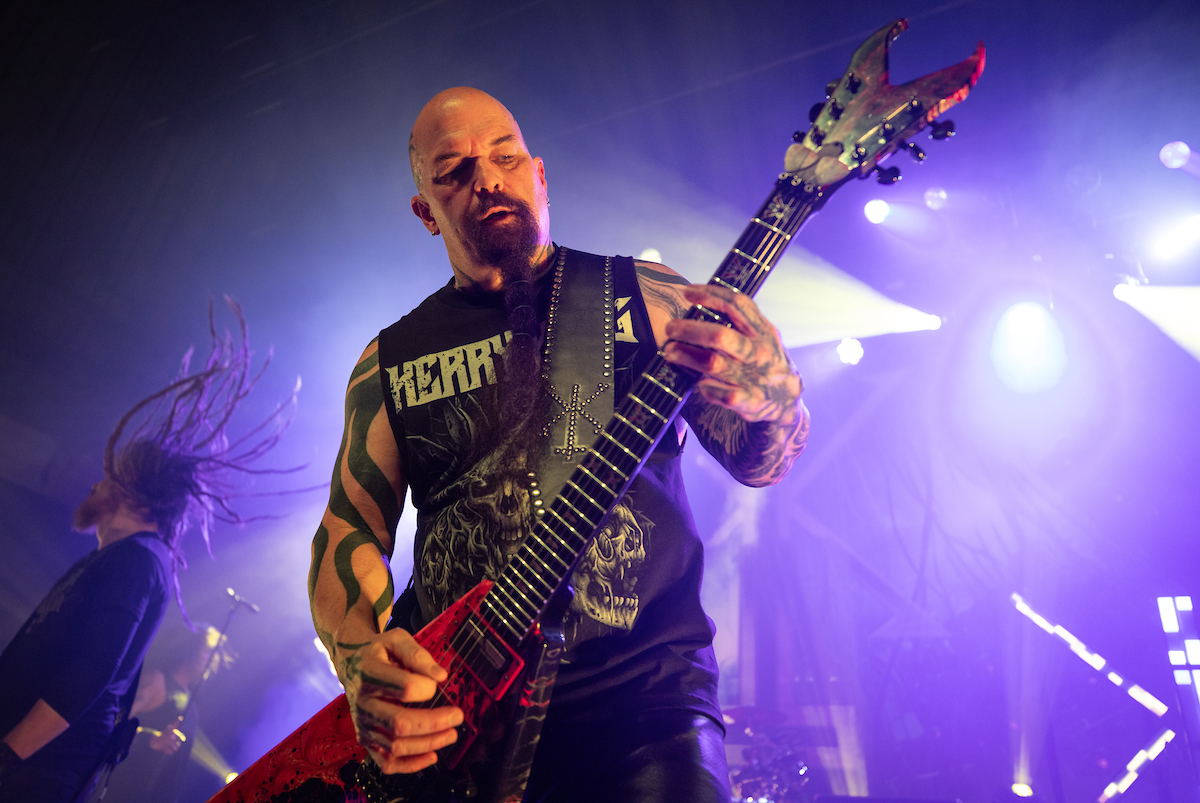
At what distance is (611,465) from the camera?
147cm

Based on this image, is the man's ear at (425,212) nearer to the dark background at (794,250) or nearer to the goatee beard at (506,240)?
the goatee beard at (506,240)

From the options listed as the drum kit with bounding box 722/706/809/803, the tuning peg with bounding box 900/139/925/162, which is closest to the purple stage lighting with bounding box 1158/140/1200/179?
the drum kit with bounding box 722/706/809/803

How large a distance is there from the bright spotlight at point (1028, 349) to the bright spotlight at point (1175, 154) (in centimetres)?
180

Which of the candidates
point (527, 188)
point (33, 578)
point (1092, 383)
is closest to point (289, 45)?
point (527, 188)

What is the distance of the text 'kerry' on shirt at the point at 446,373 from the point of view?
6.54 feet

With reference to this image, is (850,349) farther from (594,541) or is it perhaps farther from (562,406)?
(594,541)

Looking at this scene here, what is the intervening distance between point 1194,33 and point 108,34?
9.91 meters

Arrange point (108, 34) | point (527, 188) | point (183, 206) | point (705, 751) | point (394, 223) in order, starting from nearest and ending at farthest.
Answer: point (705, 751) < point (527, 188) < point (108, 34) < point (183, 206) < point (394, 223)

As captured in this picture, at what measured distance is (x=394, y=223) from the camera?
788 cm

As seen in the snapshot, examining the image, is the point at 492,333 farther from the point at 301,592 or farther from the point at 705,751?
the point at 301,592

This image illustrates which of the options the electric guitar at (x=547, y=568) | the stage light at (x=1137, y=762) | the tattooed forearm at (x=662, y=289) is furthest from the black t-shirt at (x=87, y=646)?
the stage light at (x=1137, y=762)

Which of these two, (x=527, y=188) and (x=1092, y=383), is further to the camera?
(x=1092, y=383)

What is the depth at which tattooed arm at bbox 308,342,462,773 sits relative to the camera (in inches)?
48.6

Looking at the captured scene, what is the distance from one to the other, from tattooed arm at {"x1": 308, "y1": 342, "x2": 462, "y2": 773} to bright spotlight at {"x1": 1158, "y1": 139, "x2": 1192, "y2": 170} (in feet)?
27.2
